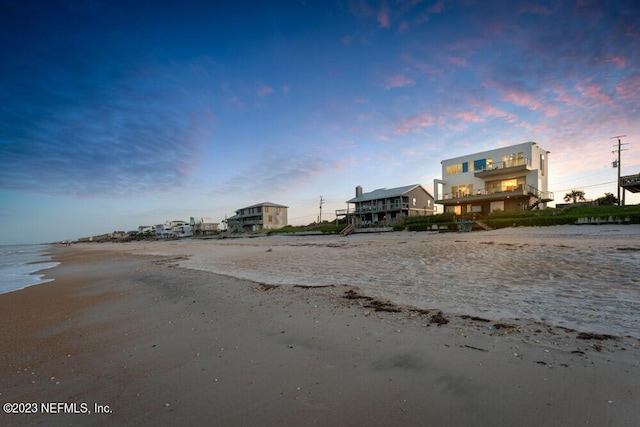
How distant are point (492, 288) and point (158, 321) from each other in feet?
26.8

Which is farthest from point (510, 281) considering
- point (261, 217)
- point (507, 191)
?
point (261, 217)

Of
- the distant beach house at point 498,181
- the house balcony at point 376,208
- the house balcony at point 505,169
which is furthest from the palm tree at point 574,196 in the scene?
the house balcony at point 376,208

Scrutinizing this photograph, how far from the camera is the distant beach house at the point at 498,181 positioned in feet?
108

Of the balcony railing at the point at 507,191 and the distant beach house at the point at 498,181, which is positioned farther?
the distant beach house at the point at 498,181

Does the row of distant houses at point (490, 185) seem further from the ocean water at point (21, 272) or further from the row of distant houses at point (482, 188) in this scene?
the ocean water at point (21, 272)

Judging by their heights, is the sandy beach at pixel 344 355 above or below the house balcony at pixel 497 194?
below

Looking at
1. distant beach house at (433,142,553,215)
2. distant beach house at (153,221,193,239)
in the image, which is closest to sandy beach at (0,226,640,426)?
distant beach house at (433,142,553,215)

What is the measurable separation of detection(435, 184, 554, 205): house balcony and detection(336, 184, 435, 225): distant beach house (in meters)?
9.49

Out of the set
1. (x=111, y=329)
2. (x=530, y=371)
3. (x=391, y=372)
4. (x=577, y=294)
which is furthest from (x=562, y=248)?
(x=111, y=329)

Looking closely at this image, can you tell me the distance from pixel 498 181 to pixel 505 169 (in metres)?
3.00

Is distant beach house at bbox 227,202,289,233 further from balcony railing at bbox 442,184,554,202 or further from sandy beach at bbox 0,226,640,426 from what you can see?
sandy beach at bbox 0,226,640,426

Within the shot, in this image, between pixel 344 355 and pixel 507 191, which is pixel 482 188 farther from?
pixel 344 355

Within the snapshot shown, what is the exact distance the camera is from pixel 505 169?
1330 inches

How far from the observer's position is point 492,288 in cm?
716
